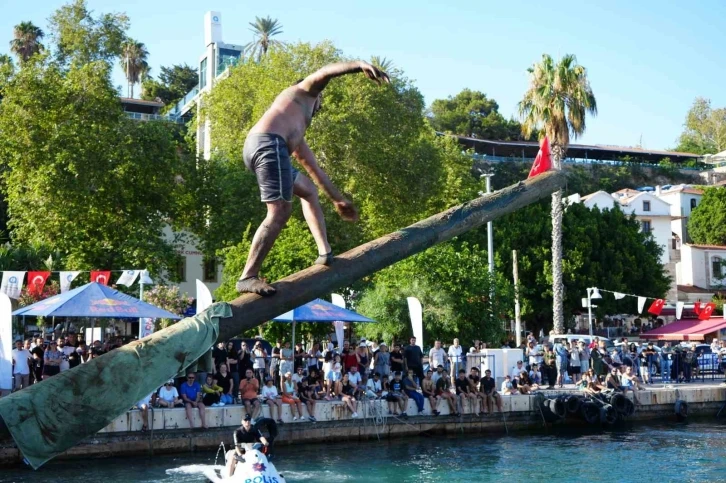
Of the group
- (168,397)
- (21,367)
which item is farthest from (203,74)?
(21,367)

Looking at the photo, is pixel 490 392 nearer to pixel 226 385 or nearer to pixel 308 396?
pixel 308 396

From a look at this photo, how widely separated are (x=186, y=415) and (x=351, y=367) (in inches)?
183

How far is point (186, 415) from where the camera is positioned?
19.3 m

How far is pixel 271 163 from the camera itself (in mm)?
5824

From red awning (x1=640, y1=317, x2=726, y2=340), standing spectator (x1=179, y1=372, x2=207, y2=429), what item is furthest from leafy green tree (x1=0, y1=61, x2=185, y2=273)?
red awning (x1=640, y1=317, x2=726, y2=340)

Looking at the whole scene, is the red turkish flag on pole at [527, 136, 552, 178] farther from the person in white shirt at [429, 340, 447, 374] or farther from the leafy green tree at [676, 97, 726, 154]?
the leafy green tree at [676, 97, 726, 154]

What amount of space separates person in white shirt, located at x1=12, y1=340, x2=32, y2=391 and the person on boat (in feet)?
17.4

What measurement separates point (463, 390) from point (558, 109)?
17.5 metres

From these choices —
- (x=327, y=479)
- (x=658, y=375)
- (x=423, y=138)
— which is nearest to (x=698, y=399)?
(x=658, y=375)

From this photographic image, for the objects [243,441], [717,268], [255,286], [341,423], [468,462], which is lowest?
[468,462]

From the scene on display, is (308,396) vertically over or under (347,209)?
under

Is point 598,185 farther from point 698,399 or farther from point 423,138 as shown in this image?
point 698,399

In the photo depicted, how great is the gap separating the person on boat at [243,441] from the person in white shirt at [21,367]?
5.31 meters

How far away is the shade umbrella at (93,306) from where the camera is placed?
1905 cm
